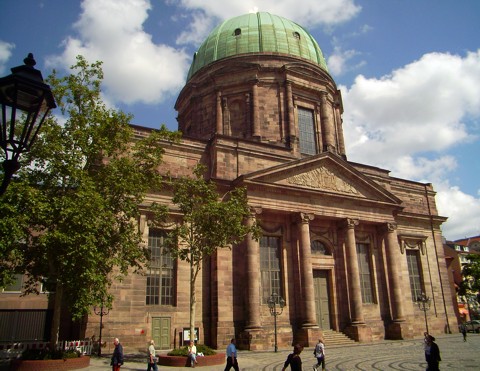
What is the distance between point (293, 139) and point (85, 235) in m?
22.2

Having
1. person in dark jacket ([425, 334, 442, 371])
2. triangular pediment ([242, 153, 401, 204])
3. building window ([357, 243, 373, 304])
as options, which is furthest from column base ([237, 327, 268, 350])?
person in dark jacket ([425, 334, 442, 371])

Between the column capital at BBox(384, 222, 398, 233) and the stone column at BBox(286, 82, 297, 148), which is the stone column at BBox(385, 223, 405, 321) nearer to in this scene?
the column capital at BBox(384, 222, 398, 233)

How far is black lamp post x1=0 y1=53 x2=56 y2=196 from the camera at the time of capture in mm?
5656

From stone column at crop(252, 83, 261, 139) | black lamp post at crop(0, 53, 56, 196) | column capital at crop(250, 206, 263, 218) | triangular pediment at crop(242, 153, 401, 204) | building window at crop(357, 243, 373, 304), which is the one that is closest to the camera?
black lamp post at crop(0, 53, 56, 196)

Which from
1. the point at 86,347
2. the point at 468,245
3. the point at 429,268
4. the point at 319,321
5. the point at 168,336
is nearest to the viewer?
the point at 86,347

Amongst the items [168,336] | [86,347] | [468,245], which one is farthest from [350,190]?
[468,245]

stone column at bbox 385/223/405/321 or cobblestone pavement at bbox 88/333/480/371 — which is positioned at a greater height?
stone column at bbox 385/223/405/321

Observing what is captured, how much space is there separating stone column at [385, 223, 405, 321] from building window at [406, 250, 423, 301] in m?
2.82

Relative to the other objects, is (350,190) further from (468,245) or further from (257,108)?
(468,245)

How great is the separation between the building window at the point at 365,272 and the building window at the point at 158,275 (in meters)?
14.2

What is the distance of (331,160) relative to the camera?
98.4ft

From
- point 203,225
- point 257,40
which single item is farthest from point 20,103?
point 257,40

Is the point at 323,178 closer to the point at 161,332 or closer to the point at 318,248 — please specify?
the point at 318,248

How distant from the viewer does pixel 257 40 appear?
128 feet
